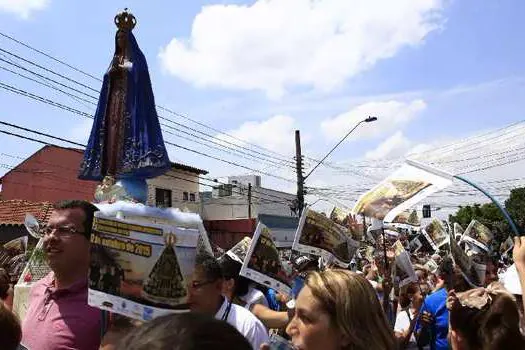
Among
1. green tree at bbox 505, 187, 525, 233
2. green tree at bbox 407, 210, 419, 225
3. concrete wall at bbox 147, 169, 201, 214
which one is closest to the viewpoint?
green tree at bbox 407, 210, 419, 225

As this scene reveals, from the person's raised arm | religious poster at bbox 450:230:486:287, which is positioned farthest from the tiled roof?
the person's raised arm

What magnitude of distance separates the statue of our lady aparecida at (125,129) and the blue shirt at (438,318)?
289 centimetres

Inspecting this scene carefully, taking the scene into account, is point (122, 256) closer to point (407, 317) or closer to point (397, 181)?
point (397, 181)

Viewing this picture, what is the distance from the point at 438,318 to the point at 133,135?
10.3ft

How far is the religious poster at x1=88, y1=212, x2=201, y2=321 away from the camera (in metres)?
2.46

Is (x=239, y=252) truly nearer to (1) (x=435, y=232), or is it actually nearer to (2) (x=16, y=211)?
(1) (x=435, y=232)

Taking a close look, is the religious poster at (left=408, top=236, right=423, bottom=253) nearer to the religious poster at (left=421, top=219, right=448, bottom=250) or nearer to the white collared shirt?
the religious poster at (left=421, top=219, right=448, bottom=250)

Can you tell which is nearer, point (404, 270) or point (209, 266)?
point (209, 266)

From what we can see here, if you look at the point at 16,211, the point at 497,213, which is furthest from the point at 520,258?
the point at 497,213

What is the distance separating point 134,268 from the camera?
2.49 metres

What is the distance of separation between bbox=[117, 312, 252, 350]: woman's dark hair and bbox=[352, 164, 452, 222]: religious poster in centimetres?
334

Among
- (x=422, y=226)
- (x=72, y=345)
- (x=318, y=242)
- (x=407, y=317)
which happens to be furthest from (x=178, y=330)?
(x=422, y=226)

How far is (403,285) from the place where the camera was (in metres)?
6.67

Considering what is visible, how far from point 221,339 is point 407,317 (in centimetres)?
565
